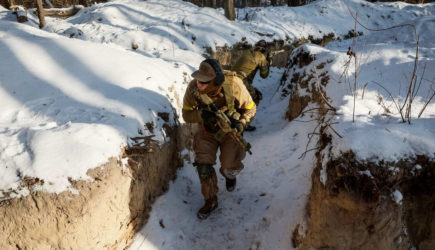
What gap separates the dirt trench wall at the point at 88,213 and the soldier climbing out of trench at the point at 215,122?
2.47ft

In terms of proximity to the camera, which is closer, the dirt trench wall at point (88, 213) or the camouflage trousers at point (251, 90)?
the dirt trench wall at point (88, 213)

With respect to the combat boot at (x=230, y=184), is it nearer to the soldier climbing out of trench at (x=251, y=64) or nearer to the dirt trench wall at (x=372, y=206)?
the dirt trench wall at (x=372, y=206)

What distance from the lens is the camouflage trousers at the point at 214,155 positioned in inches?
126

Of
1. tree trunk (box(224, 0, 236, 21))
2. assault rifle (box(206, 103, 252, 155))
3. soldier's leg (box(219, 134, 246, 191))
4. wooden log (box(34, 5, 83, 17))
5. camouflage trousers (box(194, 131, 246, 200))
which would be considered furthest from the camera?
wooden log (box(34, 5, 83, 17))

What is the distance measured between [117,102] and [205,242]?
201 cm

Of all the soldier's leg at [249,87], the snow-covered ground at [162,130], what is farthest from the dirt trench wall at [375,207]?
the soldier's leg at [249,87]

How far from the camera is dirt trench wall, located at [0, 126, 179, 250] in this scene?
194cm

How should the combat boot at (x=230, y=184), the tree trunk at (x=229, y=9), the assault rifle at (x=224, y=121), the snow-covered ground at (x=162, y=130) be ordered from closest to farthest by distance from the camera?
1. the snow-covered ground at (x=162, y=130)
2. the assault rifle at (x=224, y=121)
3. the combat boot at (x=230, y=184)
4. the tree trunk at (x=229, y=9)

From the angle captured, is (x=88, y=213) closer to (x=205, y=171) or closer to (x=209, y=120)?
(x=205, y=171)

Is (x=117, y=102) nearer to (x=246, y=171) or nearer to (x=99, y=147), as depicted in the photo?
(x=99, y=147)

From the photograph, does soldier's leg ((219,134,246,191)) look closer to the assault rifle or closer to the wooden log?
the assault rifle

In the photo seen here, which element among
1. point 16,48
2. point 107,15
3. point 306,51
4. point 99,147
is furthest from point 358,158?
point 107,15

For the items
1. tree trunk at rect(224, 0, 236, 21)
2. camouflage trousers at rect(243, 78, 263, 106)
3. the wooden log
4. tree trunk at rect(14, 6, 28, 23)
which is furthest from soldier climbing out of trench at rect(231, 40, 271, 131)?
tree trunk at rect(14, 6, 28, 23)

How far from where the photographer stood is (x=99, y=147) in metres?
2.35
